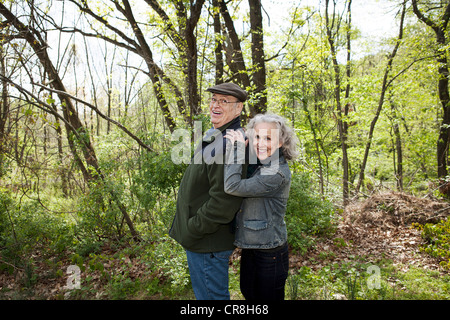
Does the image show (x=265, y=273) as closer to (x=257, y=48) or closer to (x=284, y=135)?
(x=284, y=135)

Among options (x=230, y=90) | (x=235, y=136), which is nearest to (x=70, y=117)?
(x=230, y=90)

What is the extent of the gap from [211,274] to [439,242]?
15.7 ft

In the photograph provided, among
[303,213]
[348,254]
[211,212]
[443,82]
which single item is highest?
[443,82]

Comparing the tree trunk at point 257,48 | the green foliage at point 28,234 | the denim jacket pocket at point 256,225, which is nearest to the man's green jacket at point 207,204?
the denim jacket pocket at point 256,225

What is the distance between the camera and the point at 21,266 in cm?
441

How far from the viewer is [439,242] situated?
4.85 metres

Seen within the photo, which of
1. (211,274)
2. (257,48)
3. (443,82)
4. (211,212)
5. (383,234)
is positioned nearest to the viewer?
(211,212)

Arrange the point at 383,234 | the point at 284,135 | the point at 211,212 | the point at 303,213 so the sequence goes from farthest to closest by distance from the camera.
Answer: the point at 383,234
the point at 303,213
the point at 284,135
the point at 211,212

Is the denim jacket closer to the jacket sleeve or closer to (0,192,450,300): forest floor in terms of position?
the jacket sleeve

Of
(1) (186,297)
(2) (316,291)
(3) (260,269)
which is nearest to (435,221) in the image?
(2) (316,291)
